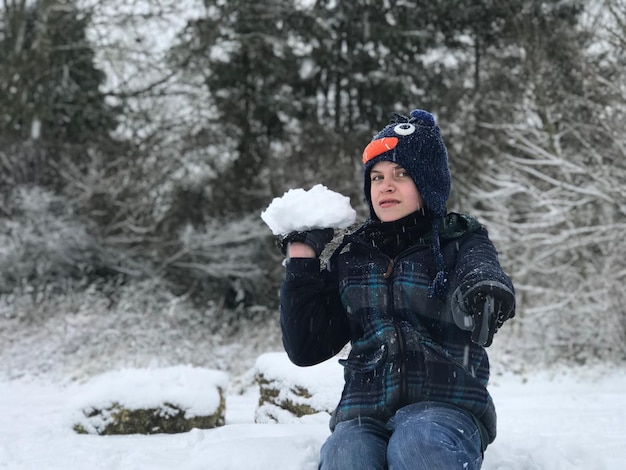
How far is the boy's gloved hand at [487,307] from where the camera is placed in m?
1.78

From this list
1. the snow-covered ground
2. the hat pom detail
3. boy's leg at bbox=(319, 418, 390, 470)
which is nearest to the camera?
boy's leg at bbox=(319, 418, 390, 470)

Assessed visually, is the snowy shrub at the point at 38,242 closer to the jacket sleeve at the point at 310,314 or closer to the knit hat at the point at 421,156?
the jacket sleeve at the point at 310,314

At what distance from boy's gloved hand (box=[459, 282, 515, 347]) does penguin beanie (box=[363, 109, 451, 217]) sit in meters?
0.51

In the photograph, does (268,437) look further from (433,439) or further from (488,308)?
(488,308)

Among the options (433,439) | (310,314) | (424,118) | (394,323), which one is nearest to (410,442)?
(433,439)

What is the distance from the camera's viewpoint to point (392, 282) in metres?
2.15

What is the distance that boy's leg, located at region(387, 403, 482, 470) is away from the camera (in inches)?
68.5

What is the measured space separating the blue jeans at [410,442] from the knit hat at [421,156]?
643 mm

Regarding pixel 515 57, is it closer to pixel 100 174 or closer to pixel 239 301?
pixel 239 301

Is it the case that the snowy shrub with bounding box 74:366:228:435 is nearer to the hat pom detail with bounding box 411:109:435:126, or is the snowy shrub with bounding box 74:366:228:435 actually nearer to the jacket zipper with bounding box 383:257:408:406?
the jacket zipper with bounding box 383:257:408:406

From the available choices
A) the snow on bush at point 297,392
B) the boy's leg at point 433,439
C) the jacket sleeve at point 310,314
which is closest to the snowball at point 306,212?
the jacket sleeve at point 310,314

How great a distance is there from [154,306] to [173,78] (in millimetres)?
5157

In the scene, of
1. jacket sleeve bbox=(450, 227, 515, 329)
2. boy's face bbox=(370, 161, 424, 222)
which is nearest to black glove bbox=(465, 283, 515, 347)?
jacket sleeve bbox=(450, 227, 515, 329)

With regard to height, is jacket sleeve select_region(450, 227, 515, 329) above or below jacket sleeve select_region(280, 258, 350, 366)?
above
